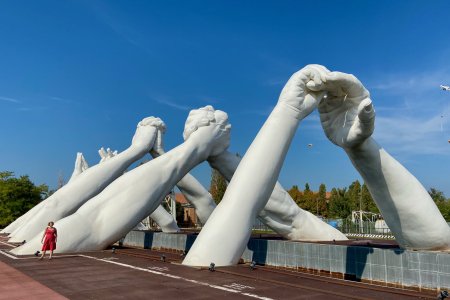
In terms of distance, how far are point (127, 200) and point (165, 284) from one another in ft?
23.4

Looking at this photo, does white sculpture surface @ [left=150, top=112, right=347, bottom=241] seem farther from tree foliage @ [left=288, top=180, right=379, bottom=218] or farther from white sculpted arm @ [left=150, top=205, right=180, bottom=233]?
tree foliage @ [left=288, top=180, right=379, bottom=218]

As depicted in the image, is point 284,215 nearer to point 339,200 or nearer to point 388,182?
point 388,182

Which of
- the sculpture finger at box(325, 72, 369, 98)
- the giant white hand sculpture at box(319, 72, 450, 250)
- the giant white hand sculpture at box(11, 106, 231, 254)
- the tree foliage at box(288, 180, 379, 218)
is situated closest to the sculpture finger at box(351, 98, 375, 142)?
the giant white hand sculpture at box(319, 72, 450, 250)

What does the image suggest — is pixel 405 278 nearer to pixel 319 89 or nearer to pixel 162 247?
pixel 319 89

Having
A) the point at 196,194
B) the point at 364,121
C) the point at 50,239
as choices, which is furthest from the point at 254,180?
the point at 196,194

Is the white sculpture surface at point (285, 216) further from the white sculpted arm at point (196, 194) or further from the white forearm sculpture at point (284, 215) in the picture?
the white sculpted arm at point (196, 194)

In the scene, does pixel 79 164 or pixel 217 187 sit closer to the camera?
pixel 79 164

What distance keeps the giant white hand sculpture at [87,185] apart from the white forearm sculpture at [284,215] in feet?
14.9

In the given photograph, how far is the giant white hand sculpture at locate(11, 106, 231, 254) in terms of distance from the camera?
14.1 meters

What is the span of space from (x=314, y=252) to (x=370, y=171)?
2590mm

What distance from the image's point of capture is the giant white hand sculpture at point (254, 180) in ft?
32.0

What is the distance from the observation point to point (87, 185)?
19.0m

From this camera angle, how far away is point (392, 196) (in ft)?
34.0

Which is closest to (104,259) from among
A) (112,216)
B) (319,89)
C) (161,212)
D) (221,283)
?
(112,216)
